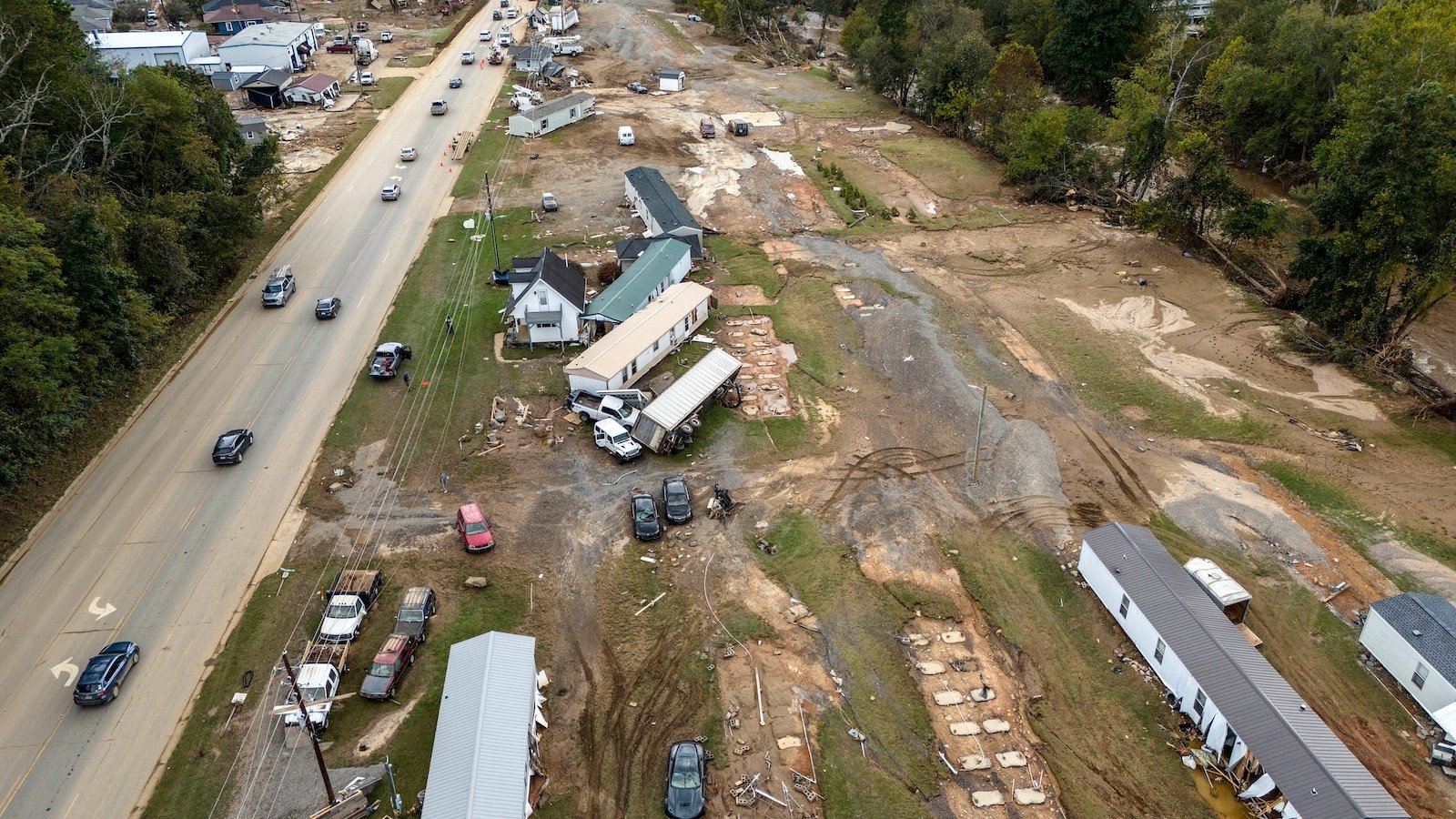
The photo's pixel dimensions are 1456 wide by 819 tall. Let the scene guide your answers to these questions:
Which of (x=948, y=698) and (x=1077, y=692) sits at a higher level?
(x=1077, y=692)

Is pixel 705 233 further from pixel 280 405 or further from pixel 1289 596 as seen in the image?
pixel 1289 596

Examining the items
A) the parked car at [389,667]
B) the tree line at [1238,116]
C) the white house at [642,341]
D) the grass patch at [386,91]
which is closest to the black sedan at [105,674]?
the parked car at [389,667]

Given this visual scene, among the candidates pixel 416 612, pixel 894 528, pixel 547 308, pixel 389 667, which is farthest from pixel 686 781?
pixel 547 308

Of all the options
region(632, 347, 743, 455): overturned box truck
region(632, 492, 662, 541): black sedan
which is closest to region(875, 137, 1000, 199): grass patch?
region(632, 347, 743, 455): overturned box truck

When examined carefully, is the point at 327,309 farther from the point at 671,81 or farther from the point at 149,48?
the point at 149,48

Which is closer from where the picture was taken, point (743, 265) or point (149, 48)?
point (743, 265)

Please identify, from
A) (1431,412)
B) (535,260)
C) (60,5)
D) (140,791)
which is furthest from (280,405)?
(1431,412)
